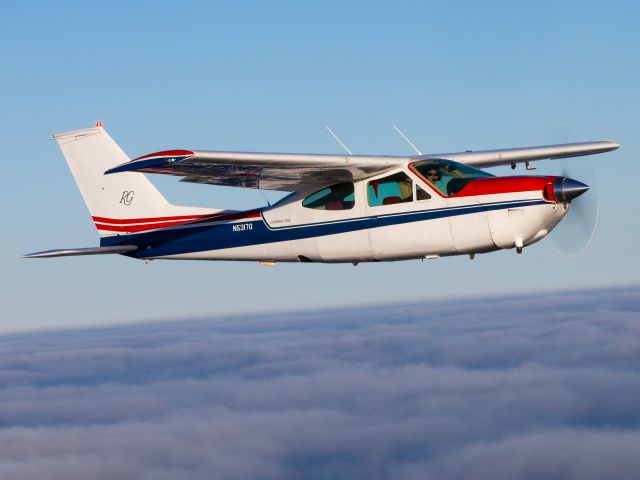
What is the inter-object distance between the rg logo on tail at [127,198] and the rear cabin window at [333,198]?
244 inches

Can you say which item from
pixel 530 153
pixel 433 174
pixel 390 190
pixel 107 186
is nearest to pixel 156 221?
pixel 107 186

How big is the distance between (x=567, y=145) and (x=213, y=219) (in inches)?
403

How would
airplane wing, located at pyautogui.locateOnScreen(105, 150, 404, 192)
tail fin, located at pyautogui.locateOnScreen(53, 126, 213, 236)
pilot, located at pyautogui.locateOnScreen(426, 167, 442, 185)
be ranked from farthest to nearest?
tail fin, located at pyautogui.locateOnScreen(53, 126, 213, 236)
pilot, located at pyautogui.locateOnScreen(426, 167, 442, 185)
airplane wing, located at pyautogui.locateOnScreen(105, 150, 404, 192)

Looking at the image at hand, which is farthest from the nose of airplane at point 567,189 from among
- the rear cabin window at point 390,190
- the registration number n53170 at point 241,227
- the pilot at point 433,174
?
the registration number n53170 at point 241,227

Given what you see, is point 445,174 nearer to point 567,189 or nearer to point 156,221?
point 567,189

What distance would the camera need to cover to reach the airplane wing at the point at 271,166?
19.8 meters

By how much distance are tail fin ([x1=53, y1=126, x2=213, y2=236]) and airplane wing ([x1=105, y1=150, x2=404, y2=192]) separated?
13.3 ft

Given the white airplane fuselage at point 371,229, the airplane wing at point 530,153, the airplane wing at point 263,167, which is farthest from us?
the airplane wing at point 530,153

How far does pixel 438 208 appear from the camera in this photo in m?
21.2

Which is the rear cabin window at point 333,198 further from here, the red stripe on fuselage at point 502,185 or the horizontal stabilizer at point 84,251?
the horizontal stabilizer at point 84,251

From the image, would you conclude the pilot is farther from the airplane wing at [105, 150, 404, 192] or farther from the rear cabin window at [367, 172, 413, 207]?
the airplane wing at [105, 150, 404, 192]

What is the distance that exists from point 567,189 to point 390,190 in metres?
4.29

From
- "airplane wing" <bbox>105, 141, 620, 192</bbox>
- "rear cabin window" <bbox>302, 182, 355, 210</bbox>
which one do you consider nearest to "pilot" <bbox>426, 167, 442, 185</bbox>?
"airplane wing" <bbox>105, 141, 620, 192</bbox>

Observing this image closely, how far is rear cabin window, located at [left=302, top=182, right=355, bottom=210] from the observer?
73.9 ft
